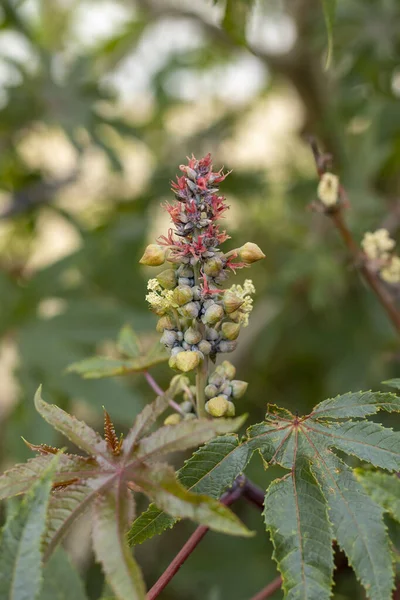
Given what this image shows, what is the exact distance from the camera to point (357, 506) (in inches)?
35.8

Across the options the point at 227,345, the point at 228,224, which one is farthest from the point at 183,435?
the point at 228,224

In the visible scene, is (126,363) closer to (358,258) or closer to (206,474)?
(206,474)

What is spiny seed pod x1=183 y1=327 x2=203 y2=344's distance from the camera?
3.19ft

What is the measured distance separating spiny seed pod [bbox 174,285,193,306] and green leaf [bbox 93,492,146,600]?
Answer: 11.5 inches

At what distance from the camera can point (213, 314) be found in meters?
0.93

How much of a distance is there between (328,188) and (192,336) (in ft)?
1.81

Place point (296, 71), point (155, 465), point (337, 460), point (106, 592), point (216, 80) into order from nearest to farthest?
point (155, 465) → point (337, 460) → point (106, 592) → point (296, 71) → point (216, 80)

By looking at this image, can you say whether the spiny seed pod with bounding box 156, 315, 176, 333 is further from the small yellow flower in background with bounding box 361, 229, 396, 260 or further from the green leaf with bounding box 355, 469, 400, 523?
the small yellow flower in background with bounding box 361, 229, 396, 260

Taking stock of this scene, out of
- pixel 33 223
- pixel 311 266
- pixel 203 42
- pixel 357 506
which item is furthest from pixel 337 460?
pixel 203 42

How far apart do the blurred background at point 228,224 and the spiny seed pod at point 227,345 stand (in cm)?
87

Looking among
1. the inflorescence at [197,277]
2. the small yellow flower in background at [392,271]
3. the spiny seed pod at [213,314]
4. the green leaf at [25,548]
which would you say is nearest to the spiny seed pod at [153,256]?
the inflorescence at [197,277]

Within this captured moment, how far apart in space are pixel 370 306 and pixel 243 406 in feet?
2.53

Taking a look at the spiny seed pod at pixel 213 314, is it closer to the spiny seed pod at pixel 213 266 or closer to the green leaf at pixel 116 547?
the spiny seed pod at pixel 213 266

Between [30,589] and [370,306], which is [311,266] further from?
[30,589]
